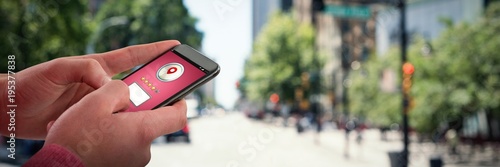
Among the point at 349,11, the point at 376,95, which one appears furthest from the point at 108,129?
the point at 376,95

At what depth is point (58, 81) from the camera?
1376 millimetres

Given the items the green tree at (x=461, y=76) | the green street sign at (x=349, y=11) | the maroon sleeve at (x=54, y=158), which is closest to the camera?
the maroon sleeve at (x=54, y=158)

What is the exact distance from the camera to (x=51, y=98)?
4.68 ft

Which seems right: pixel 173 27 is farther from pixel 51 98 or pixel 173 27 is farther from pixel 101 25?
pixel 101 25

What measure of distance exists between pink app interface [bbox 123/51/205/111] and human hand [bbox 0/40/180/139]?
3 centimetres

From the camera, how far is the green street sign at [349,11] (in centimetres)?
849

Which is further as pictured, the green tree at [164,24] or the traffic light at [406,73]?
the traffic light at [406,73]

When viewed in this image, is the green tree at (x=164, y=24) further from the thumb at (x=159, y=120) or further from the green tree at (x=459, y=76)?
the green tree at (x=459, y=76)

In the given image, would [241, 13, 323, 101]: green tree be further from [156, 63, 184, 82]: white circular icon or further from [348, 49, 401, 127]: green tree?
[348, 49, 401, 127]: green tree

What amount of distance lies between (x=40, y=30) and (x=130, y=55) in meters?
6.90

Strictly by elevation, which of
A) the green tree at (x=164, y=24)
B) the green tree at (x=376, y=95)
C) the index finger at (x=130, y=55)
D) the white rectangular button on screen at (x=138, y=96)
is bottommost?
the green tree at (x=376, y=95)

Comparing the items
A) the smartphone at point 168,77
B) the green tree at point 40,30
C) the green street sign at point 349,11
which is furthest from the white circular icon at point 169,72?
the green street sign at point 349,11

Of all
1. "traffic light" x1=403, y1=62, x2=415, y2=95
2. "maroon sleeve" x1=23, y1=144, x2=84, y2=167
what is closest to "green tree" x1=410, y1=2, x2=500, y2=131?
"traffic light" x1=403, y1=62, x2=415, y2=95

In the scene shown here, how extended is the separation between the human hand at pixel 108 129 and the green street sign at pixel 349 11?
7388 millimetres
